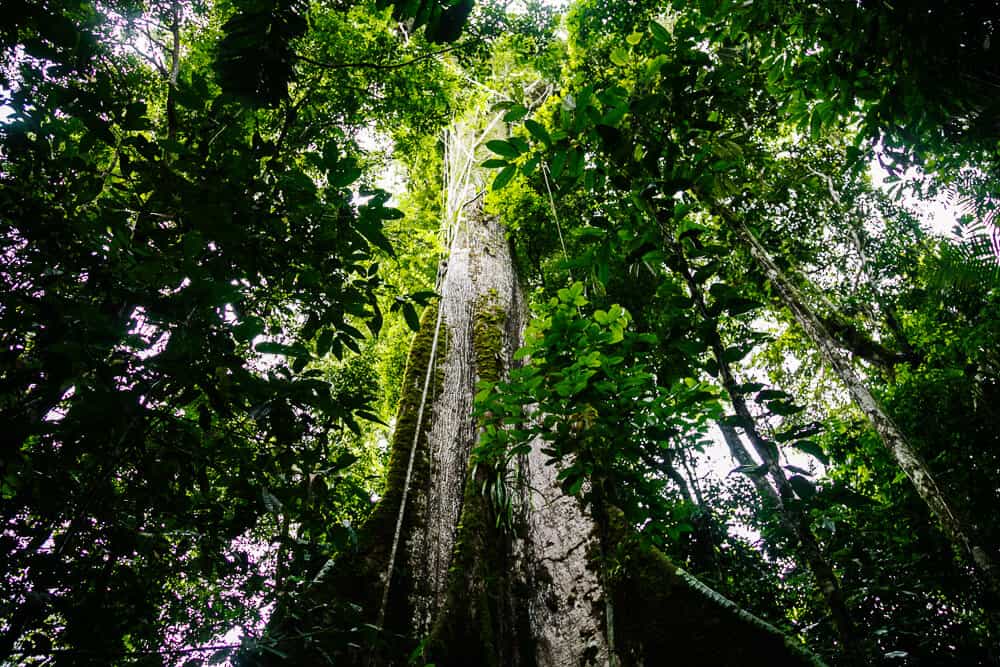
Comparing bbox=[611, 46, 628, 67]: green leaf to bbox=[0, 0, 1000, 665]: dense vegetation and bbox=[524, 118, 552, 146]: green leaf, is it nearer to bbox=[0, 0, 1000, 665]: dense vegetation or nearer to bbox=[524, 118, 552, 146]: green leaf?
bbox=[0, 0, 1000, 665]: dense vegetation

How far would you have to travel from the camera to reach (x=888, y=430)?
321cm

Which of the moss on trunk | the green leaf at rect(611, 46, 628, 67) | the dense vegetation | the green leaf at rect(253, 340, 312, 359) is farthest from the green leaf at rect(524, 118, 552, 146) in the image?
the moss on trunk

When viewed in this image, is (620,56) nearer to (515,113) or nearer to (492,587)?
(515,113)

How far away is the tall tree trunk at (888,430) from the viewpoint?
1861 mm

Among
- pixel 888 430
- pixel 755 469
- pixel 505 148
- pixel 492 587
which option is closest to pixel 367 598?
pixel 492 587

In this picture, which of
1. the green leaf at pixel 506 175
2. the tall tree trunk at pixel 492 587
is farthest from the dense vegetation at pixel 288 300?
the tall tree trunk at pixel 492 587

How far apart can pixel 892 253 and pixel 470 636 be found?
8361mm

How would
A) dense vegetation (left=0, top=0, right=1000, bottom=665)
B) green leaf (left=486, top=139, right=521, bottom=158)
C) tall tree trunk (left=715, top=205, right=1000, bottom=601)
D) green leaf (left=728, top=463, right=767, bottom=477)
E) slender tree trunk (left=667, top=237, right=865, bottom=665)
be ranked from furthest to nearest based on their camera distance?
1. tall tree trunk (left=715, top=205, right=1000, bottom=601)
2. green leaf (left=486, top=139, right=521, bottom=158)
3. dense vegetation (left=0, top=0, right=1000, bottom=665)
4. green leaf (left=728, top=463, right=767, bottom=477)
5. slender tree trunk (left=667, top=237, right=865, bottom=665)

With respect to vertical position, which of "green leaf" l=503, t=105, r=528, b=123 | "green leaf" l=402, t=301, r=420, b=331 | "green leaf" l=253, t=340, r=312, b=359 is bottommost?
"green leaf" l=253, t=340, r=312, b=359

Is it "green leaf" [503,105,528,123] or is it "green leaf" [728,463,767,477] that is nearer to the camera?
"green leaf" [728,463,767,477]

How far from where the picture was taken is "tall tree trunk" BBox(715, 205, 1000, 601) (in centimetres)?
186

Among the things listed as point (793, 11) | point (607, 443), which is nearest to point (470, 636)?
point (607, 443)

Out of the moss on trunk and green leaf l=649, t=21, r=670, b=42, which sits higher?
green leaf l=649, t=21, r=670, b=42

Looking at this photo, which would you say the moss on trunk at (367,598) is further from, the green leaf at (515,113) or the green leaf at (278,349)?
the green leaf at (515,113)
